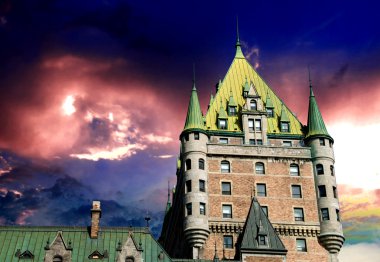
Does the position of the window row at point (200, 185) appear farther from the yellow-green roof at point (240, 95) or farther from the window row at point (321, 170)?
the window row at point (321, 170)

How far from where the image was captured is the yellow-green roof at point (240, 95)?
93750 millimetres

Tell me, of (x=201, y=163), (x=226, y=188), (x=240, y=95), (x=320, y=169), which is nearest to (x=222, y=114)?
(x=240, y=95)

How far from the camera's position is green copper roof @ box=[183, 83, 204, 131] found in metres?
89.9

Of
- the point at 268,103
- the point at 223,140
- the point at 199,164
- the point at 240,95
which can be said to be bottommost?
the point at 199,164

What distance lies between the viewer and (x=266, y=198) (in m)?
86.3

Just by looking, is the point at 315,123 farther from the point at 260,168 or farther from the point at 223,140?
the point at 223,140

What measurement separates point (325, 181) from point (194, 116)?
1891 cm

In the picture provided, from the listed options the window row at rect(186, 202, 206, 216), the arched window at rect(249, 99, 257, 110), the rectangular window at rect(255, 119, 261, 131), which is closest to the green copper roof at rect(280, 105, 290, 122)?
the rectangular window at rect(255, 119, 261, 131)

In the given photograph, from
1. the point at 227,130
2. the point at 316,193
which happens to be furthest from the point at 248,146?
the point at 316,193

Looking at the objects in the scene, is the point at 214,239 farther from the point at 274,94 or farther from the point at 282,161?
the point at 274,94

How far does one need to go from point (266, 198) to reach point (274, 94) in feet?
63.7

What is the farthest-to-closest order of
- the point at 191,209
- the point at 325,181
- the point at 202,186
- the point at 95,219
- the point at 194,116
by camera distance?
the point at 194,116 → the point at 325,181 → the point at 202,186 → the point at 191,209 → the point at 95,219

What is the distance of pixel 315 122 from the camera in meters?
92.9

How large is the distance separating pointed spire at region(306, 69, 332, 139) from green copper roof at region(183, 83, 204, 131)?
48.0 feet
